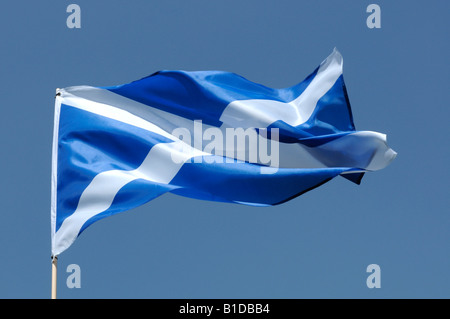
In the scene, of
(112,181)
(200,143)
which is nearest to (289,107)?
(200,143)

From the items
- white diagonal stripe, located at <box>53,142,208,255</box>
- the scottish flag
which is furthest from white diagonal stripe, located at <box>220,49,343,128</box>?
white diagonal stripe, located at <box>53,142,208,255</box>

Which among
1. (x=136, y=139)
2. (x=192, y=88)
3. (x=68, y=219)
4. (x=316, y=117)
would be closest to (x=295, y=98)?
(x=316, y=117)

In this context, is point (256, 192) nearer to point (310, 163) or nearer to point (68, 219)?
point (310, 163)

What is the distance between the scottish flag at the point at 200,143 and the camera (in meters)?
19.0

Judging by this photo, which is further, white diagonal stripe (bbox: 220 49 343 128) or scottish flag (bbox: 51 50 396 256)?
white diagonal stripe (bbox: 220 49 343 128)

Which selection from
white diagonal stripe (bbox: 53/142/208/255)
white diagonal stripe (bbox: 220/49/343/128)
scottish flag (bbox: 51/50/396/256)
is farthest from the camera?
white diagonal stripe (bbox: 220/49/343/128)

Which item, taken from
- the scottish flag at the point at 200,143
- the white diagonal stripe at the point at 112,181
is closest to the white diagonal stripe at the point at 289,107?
the scottish flag at the point at 200,143

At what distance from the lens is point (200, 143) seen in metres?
20.5

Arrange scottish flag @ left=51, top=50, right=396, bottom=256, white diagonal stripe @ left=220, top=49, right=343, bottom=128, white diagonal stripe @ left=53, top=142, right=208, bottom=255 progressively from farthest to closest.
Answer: white diagonal stripe @ left=220, top=49, right=343, bottom=128
scottish flag @ left=51, top=50, right=396, bottom=256
white diagonal stripe @ left=53, top=142, right=208, bottom=255

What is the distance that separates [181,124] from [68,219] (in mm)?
3330

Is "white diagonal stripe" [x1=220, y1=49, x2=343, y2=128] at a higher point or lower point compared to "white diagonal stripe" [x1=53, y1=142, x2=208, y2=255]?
Answer: higher

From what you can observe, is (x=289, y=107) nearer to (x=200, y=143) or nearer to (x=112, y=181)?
(x=200, y=143)

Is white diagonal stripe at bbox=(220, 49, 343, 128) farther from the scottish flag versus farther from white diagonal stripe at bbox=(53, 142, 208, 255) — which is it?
white diagonal stripe at bbox=(53, 142, 208, 255)

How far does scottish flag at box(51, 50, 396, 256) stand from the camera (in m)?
19.0
